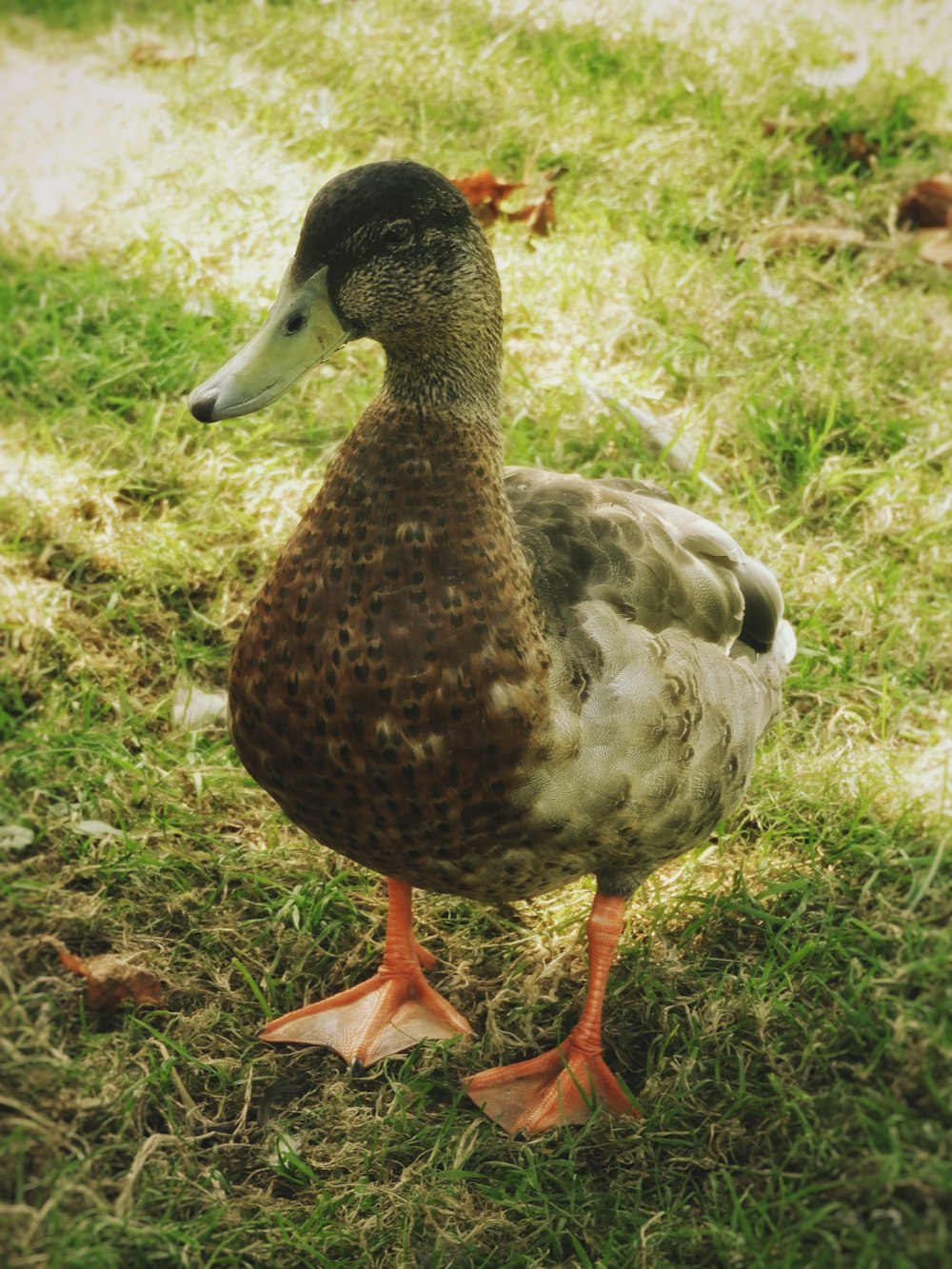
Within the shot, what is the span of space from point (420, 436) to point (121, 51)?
3.83 metres

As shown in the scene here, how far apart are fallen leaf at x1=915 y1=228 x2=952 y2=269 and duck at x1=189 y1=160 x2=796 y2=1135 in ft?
7.57

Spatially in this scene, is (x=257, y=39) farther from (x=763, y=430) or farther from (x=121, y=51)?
(x=763, y=430)

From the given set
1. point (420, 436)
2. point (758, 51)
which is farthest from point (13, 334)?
point (758, 51)

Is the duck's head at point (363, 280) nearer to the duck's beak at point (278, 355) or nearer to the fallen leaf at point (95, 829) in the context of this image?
the duck's beak at point (278, 355)

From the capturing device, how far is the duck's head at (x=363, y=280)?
6.59 ft

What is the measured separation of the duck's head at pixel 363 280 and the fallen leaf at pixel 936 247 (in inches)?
98.1

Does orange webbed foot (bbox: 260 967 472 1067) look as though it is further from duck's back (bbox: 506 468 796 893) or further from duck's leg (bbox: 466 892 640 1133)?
duck's back (bbox: 506 468 796 893)

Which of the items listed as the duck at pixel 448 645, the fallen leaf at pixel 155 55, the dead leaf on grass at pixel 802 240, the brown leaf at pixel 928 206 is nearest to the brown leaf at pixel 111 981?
the duck at pixel 448 645

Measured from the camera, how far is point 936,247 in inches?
165

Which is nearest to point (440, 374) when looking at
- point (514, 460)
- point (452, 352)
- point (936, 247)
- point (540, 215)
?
point (452, 352)

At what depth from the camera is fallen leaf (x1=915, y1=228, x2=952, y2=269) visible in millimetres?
Answer: 4145

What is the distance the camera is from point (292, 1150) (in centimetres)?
217

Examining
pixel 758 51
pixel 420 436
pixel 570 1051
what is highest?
pixel 420 436

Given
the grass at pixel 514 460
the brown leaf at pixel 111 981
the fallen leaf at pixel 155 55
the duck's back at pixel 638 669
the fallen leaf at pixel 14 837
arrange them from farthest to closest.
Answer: the fallen leaf at pixel 155 55 → the fallen leaf at pixel 14 837 → the brown leaf at pixel 111 981 → the duck's back at pixel 638 669 → the grass at pixel 514 460
